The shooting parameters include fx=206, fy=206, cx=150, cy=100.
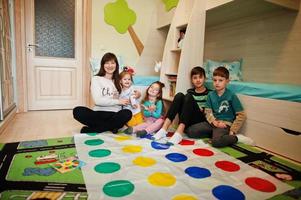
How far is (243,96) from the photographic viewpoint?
1719 mm

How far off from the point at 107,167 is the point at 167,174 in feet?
1.08

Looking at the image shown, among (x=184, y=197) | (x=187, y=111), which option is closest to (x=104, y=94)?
(x=187, y=111)

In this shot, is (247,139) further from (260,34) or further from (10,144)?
(10,144)

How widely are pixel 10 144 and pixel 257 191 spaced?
1.57 meters

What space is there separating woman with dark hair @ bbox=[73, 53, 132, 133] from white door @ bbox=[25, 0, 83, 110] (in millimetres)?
1371

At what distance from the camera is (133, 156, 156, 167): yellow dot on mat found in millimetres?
1183

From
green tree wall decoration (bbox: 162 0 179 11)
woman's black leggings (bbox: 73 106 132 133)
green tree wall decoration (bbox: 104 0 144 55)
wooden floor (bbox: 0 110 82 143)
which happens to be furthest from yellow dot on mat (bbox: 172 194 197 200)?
green tree wall decoration (bbox: 104 0 144 55)

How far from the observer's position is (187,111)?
1.73 m

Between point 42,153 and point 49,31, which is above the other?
point 49,31

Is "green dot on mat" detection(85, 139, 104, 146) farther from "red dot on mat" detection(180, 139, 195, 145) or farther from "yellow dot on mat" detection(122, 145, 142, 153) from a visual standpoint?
"red dot on mat" detection(180, 139, 195, 145)

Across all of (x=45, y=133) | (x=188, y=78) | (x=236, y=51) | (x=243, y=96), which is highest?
(x=236, y=51)

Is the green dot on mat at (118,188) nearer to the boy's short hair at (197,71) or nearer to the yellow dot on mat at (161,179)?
the yellow dot on mat at (161,179)

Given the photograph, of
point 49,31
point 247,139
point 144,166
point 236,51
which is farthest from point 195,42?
Answer: point 49,31

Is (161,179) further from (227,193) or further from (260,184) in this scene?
(260,184)
